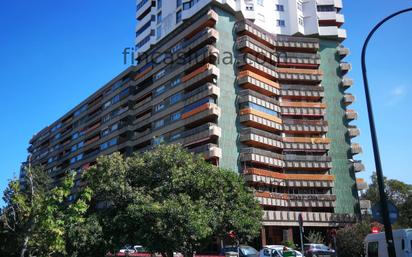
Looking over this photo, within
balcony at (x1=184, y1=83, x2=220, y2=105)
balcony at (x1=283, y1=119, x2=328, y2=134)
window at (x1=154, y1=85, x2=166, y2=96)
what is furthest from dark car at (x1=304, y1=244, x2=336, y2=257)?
window at (x1=154, y1=85, x2=166, y2=96)

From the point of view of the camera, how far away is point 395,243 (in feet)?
63.2

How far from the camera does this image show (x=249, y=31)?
A: 6406 cm

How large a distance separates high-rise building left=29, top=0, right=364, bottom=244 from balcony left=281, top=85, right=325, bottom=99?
0.59ft

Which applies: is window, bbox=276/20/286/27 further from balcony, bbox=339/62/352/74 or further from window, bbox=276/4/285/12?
balcony, bbox=339/62/352/74

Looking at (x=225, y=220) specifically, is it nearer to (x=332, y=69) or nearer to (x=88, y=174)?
(x=88, y=174)

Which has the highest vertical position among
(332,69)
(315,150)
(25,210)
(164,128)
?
(332,69)

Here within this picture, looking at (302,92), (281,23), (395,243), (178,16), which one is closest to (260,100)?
(302,92)

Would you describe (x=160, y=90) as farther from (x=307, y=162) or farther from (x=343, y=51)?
(x=343, y=51)

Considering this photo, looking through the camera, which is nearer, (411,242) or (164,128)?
(411,242)

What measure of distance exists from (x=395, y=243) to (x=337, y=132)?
4977 cm

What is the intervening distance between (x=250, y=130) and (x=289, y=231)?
50.1 ft

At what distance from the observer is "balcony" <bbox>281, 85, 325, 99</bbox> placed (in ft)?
217

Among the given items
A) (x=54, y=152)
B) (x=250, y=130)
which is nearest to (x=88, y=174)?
(x=250, y=130)

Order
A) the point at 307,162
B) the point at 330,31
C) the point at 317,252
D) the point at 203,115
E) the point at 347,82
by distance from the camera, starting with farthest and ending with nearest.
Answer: the point at 330,31 < the point at 347,82 < the point at 307,162 < the point at 203,115 < the point at 317,252
